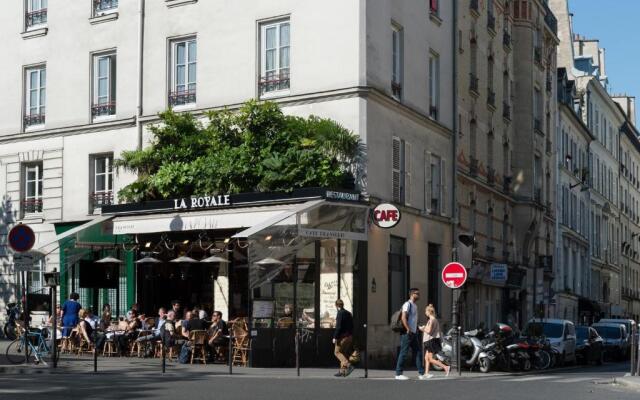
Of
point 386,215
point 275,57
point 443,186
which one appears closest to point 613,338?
point 443,186

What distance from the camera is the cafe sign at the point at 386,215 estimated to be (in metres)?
25.6

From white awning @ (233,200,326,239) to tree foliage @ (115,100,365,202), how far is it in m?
0.88

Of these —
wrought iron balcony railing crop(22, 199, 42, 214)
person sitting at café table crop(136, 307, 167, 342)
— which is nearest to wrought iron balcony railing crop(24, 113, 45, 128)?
wrought iron balcony railing crop(22, 199, 42, 214)

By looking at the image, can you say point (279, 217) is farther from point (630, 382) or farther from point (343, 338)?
point (630, 382)

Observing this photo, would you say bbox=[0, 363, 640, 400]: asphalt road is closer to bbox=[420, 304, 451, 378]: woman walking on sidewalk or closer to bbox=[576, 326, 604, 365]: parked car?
bbox=[420, 304, 451, 378]: woman walking on sidewalk

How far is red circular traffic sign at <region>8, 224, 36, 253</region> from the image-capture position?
68.8 feet

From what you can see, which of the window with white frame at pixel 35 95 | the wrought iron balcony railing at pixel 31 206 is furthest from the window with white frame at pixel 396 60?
the wrought iron balcony railing at pixel 31 206

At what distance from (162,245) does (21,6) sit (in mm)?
9202

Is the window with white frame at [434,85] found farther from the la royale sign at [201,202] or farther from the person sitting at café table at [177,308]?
the person sitting at café table at [177,308]

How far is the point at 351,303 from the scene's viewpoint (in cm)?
2630

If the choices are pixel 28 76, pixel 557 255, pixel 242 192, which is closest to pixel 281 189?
pixel 242 192

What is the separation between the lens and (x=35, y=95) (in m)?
32.6

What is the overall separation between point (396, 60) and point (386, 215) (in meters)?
5.21

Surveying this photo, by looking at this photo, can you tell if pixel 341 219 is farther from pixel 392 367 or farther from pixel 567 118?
pixel 567 118
